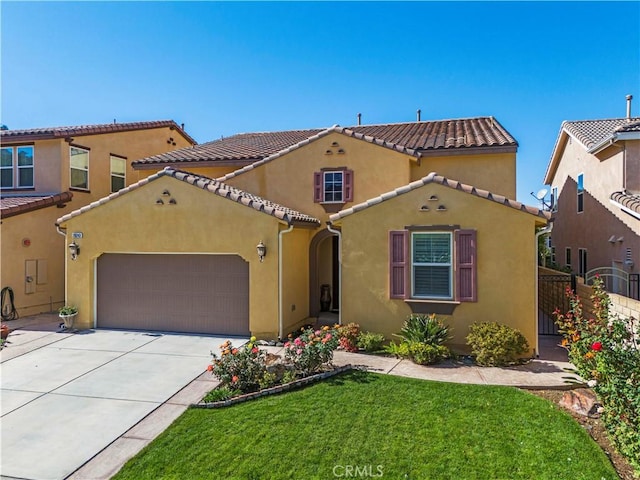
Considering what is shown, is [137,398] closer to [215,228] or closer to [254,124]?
[215,228]

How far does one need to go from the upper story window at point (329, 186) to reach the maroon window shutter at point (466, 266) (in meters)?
5.30

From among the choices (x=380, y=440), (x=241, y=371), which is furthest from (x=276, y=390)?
(x=380, y=440)

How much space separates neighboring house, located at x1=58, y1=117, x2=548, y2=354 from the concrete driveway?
152 cm

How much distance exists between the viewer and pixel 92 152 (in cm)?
1948

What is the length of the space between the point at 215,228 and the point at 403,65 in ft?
36.4

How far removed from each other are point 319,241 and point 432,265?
492cm

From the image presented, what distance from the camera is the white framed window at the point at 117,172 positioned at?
20.8 meters

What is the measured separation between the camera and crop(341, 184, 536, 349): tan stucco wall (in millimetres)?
10461

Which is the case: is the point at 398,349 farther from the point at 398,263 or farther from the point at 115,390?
the point at 115,390

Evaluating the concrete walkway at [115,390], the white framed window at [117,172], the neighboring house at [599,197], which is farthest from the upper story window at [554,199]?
the white framed window at [117,172]

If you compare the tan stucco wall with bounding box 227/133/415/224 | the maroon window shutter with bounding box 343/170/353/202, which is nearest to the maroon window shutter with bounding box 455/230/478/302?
the tan stucco wall with bounding box 227/133/415/224

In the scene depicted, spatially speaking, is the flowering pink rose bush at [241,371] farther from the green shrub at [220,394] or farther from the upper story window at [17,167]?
the upper story window at [17,167]

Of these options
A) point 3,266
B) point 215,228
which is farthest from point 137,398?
point 3,266

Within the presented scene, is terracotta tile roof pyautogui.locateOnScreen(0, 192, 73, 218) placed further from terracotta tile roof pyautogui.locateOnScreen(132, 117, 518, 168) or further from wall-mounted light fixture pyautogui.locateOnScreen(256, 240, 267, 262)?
wall-mounted light fixture pyautogui.locateOnScreen(256, 240, 267, 262)
